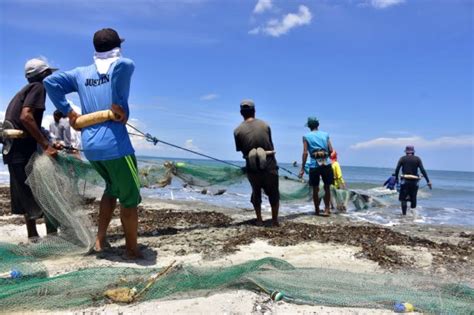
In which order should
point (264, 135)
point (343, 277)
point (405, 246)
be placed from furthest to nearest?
point (264, 135) < point (405, 246) < point (343, 277)

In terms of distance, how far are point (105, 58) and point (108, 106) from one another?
492 mm

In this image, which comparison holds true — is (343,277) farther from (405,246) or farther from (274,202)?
(274,202)

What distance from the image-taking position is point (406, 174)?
11.6m

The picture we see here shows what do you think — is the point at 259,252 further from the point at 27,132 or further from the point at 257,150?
the point at 27,132

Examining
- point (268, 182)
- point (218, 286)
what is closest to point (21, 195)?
point (218, 286)

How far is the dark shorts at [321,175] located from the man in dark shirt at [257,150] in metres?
2.31

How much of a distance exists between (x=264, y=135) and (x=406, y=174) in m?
6.23

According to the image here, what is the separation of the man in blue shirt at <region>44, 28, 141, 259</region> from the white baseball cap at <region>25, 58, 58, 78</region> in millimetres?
746

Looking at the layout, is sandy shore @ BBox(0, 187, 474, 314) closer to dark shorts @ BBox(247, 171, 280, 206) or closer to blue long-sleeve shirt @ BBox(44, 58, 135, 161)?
dark shorts @ BBox(247, 171, 280, 206)

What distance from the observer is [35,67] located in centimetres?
504

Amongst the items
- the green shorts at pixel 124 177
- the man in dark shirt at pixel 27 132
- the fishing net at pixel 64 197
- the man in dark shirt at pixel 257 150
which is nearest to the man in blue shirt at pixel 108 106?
the green shorts at pixel 124 177

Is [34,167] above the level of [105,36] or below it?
below

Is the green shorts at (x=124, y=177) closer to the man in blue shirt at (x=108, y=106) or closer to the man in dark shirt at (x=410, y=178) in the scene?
the man in blue shirt at (x=108, y=106)

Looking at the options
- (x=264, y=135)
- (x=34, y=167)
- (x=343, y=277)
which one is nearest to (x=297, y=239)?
(x=264, y=135)
